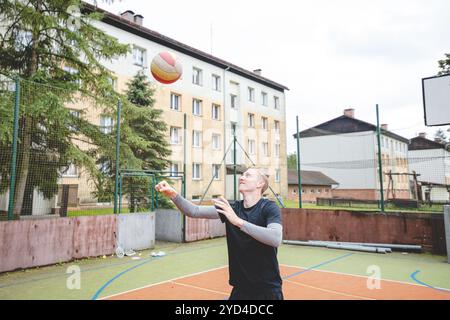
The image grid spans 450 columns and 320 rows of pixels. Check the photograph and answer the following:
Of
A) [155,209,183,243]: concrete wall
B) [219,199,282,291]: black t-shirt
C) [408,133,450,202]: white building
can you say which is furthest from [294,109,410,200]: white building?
[219,199,282,291]: black t-shirt

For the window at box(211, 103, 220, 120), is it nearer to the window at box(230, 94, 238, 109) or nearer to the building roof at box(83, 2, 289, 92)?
the window at box(230, 94, 238, 109)

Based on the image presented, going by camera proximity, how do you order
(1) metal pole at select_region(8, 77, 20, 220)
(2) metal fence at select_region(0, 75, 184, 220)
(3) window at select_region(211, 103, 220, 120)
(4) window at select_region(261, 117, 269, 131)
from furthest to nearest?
(4) window at select_region(261, 117, 269, 131) < (3) window at select_region(211, 103, 220, 120) < (2) metal fence at select_region(0, 75, 184, 220) < (1) metal pole at select_region(8, 77, 20, 220)

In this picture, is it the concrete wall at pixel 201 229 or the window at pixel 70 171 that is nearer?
the window at pixel 70 171

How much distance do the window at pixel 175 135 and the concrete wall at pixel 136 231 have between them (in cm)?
1567

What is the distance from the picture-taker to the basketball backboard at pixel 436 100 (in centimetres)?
1061

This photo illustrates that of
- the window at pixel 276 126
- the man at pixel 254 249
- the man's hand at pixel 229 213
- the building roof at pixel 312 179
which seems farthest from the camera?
the building roof at pixel 312 179

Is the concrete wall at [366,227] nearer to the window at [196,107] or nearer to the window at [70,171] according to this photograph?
the window at [70,171]

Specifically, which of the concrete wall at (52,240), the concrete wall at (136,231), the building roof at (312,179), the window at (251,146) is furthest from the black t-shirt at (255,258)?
the building roof at (312,179)

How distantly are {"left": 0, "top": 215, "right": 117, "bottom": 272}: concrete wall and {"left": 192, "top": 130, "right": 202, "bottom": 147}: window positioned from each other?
18.2 metres

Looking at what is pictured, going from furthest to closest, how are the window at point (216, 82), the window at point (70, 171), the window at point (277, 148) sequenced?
the window at point (277, 148) → the window at point (216, 82) → the window at point (70, 171)

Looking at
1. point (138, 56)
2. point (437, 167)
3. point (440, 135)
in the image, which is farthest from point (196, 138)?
point (440, 135)

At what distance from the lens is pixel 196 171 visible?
28047 millimetres

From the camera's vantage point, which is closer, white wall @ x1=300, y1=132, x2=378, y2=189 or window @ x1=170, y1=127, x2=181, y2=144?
window @ x1=170, y1=127, x2=181, y2=144

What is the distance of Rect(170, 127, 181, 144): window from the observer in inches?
1059
